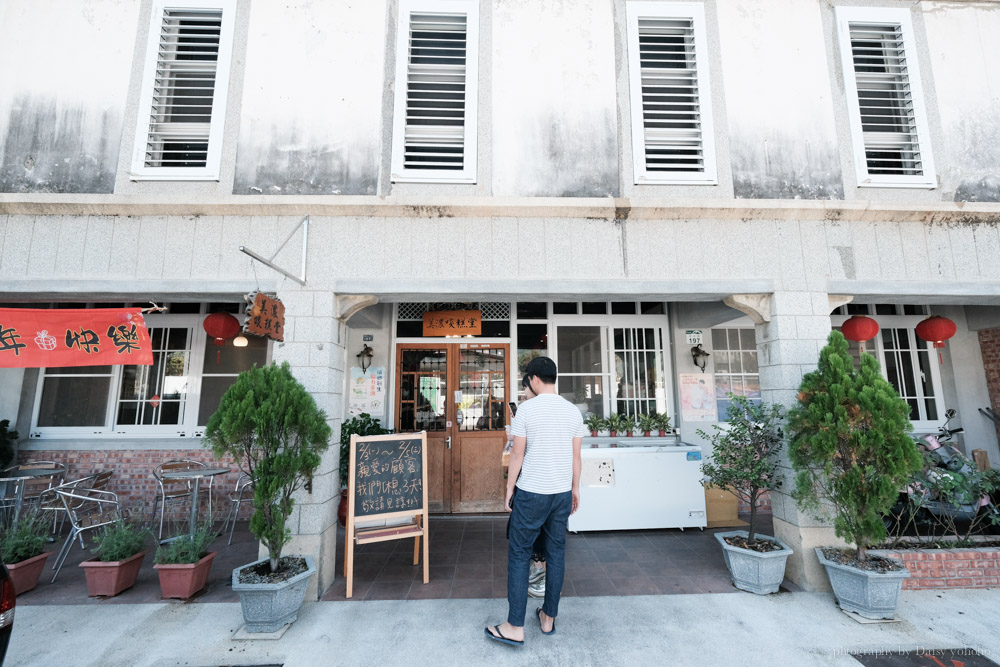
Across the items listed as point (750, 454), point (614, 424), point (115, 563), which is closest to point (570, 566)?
point (750, 454)

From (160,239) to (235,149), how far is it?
1115mm

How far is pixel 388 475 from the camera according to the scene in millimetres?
4246

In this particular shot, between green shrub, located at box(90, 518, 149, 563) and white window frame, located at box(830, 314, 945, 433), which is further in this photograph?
white window frame, located at box(830, 314, 945, 433)

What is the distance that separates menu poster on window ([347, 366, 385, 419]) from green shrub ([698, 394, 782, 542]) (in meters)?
4.47

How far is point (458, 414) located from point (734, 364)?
4310 millimetres

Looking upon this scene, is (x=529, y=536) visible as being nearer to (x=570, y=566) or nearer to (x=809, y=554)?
(x=570, y=566)

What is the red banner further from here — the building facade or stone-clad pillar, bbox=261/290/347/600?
stone-clad pillar, bbox=261/290/347/600

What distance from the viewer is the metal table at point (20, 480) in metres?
4.66

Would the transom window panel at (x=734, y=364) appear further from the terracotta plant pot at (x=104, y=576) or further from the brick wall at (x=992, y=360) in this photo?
the terracotta plant pot at (x=104, y=576)

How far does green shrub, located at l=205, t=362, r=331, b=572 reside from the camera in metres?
3.44

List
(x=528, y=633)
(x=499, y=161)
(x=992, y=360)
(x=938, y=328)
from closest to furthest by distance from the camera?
1. (x=528, y=633)
2. (x=499, y=161)
3. (x=938, y=328)
4. (x=992, y=360)

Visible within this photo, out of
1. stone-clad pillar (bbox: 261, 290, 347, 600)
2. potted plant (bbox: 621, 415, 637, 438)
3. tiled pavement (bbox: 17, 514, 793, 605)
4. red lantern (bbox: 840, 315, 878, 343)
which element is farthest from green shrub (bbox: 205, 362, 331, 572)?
red lantern (bbox: 840, 315, 878, 343)

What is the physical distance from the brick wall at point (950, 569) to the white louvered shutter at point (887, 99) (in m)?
3.73

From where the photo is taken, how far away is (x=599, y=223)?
4.38 metres
